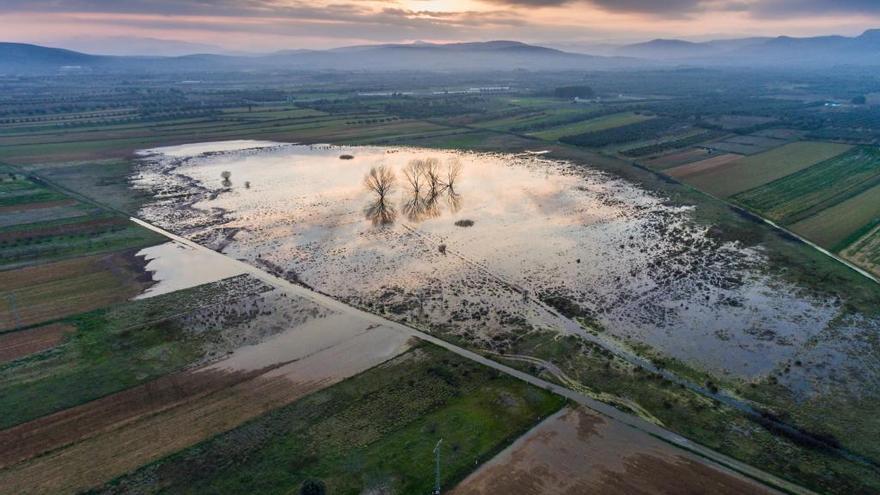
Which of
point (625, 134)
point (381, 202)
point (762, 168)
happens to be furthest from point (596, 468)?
point (625, 134)

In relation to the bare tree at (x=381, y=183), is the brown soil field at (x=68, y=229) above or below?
below

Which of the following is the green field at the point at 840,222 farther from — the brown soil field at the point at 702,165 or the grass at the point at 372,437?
the grass at the point at 372,437

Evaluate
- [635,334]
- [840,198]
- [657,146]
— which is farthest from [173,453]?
[657,146]

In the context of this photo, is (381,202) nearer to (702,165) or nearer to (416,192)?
(416,192)

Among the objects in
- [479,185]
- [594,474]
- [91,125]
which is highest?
[91,125]

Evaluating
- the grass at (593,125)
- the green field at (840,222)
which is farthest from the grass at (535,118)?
the green field at (840,222)

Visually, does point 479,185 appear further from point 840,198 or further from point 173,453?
point 173,453
